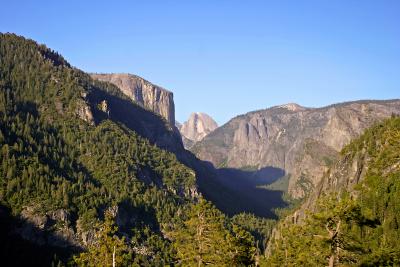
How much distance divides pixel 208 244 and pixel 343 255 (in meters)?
19.5

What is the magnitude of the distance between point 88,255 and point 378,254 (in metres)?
35.0

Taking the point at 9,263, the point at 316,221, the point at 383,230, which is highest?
the point at 316,221

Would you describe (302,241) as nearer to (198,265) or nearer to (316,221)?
(316,221)

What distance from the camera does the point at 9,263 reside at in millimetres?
197500

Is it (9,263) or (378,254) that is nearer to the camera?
(378,254)

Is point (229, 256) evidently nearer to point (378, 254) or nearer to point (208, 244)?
point (208, 244)

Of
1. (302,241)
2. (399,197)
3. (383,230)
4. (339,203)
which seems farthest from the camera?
(399,197)

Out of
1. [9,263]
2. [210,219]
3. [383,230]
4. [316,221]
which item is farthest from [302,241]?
[9,263]

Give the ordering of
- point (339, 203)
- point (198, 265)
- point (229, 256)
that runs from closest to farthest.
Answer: point (339, 203)
point (198, 265)
point (229, 256)

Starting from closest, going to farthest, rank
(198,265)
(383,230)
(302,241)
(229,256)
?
(302,241) < (198,265) < (229,256) < (383,230)

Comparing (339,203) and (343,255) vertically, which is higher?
(339,203)

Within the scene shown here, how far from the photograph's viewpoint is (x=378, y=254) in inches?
1902

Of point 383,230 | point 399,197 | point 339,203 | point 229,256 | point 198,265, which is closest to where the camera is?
point 339,203

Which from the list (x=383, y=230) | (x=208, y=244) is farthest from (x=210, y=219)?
(x=383, y=230)
